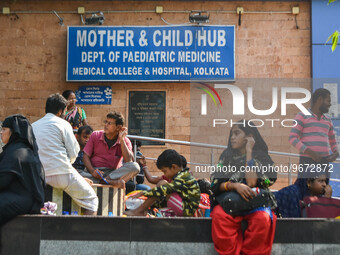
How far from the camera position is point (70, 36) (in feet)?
38.1

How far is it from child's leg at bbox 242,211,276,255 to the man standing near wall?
140 centimetres

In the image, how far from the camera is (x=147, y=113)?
11.4 meters

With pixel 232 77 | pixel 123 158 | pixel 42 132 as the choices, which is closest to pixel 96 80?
pixel 232 77

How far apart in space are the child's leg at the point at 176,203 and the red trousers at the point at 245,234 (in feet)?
1.96

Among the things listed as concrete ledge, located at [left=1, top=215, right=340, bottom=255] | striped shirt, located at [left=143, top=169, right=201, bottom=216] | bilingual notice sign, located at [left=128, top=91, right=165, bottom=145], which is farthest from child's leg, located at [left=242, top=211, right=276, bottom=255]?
bilingual notice sign, located at [left=128, top=91, right=165, bottom=145]

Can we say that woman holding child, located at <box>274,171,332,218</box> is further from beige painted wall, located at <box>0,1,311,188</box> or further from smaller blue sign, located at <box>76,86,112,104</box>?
smaller blue sign, located at <box>76,86,112,104</box>

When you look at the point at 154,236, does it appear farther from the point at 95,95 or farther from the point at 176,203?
the point at 95,95

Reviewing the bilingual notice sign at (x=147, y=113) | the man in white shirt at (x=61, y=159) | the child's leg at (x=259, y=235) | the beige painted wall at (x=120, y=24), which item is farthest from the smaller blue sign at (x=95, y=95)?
the child's leg at (x=259, y=235)

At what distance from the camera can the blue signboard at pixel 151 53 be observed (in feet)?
37.3

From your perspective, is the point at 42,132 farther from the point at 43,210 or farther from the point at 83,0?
the point at 83,0

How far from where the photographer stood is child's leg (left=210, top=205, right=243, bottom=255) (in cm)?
422

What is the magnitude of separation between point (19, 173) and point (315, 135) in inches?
128

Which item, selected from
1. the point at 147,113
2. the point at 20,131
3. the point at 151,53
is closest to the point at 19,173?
the point at 20,131

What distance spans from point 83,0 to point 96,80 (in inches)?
80.2
